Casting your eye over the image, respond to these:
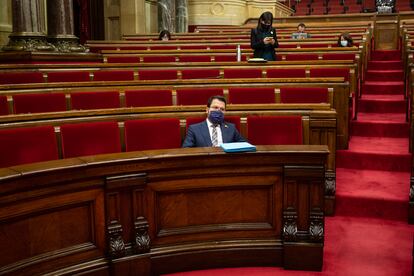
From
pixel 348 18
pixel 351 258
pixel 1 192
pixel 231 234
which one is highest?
pixel 348 18

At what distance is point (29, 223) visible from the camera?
1.31 m

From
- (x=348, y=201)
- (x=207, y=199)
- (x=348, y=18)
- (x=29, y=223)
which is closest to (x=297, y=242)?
(x=207, y=199)

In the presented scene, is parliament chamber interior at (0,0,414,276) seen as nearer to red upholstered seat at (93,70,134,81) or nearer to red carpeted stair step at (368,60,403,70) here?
red upholstered seat at (93,70,134,81)

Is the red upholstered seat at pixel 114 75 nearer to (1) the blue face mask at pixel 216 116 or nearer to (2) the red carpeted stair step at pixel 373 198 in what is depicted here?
(1) the blue face mask at pixel 216 116

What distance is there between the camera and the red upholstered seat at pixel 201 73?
299 centimetres

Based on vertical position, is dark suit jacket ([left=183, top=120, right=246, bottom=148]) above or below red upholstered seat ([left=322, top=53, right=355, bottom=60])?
below

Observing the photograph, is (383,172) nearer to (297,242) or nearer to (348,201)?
(348,201)

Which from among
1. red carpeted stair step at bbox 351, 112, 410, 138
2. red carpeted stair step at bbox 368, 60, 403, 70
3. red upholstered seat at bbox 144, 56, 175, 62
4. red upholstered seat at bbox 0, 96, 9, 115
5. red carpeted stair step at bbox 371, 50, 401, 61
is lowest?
red carpeted stair step at bbox 351, 112, 410, 138

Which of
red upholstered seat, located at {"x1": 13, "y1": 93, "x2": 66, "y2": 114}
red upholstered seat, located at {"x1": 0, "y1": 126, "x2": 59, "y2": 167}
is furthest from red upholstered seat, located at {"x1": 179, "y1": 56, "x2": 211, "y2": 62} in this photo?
red upholstered seat, located at {"x1": 0, "y1": 126, "x2": 59, "y2": 167}

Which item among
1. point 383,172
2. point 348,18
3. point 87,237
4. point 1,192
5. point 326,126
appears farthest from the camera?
point 348,18

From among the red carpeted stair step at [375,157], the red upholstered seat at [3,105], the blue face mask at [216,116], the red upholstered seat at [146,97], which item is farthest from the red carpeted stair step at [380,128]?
the red upholstered seat at [3,105]

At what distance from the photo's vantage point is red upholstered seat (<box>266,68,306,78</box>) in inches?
112

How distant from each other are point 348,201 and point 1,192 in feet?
4.36

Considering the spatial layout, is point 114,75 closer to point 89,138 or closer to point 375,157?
point 89,138
